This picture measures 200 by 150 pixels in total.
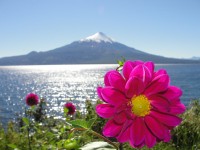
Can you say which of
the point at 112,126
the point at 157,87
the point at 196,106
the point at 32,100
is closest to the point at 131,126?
the point at 112,126

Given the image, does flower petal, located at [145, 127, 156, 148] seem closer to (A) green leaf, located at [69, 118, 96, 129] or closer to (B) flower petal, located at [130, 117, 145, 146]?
(B) flower petal, located at [130, 117, 145, 146]

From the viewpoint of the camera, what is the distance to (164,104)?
137 centimetres

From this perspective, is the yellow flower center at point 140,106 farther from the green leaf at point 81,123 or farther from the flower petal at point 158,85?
the green leaf at point 81,123

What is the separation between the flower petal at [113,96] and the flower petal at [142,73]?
0.10 meters

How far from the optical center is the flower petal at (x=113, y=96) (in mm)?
1349

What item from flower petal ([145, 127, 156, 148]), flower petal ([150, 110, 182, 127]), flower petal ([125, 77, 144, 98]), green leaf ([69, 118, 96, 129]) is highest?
flower petal ([125, 77, 144, 98])

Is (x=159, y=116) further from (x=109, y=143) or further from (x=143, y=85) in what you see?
(x=109, y=143)

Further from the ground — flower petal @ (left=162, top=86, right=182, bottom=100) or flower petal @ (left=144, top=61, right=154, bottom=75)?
flower petal @ (left=144, top=61, right=154, bottom=75)

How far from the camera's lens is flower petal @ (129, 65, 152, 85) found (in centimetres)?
140

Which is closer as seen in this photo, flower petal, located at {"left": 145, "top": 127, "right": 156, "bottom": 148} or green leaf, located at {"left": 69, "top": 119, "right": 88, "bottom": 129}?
flower petal, located at {"left": 145, "top": 127, "right": 156, "bottom": 148}

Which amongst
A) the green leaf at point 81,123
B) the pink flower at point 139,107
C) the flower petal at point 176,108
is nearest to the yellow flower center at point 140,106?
the pink flower at point 139,107

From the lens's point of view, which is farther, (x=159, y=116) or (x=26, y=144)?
(x=26, y=144)

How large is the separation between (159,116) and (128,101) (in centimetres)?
15

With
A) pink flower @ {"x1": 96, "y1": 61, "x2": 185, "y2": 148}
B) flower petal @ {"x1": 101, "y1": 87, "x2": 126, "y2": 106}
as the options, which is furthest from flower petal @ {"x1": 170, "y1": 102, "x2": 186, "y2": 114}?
flower petal @ {"x1": 101, "y1": 87, "x2": 126, "y2": 106}
